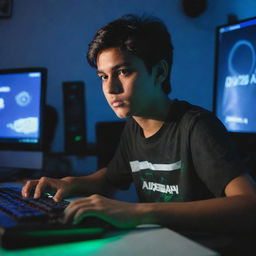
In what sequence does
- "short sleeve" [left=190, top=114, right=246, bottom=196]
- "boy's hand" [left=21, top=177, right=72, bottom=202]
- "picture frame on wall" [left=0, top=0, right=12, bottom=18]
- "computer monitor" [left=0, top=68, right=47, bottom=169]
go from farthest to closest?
"picture frame on wall" [left=0, top=0, right=12, bottom=18]
"computer monitor" [left=0, top=68, right=47, bottom=169]
"boy's hand" [left=21, top=177, right=72, bottom=202]
"short sleeve" [left=190, top=114, right=246, bottom=196]

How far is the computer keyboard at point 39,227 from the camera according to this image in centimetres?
59

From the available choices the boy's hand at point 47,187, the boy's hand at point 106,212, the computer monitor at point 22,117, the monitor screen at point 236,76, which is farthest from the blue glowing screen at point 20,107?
the boy's hand at point 106,212

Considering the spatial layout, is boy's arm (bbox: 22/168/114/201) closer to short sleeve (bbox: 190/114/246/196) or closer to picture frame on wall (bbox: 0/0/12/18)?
short sleeve (bbox: 190/114/246/196)

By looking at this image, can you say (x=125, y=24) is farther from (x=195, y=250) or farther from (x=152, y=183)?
(x=195, y=250)

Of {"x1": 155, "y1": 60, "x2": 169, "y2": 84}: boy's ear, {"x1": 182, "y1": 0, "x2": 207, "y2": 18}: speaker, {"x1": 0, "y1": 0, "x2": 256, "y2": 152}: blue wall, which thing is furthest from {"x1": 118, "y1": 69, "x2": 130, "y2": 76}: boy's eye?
{"x1": 182, "y1": 0, "x2": 207, "y2": 18}: speaker

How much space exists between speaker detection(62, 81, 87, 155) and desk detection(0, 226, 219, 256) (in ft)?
4.02

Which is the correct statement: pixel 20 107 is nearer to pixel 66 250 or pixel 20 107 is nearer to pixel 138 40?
pixel 138 40

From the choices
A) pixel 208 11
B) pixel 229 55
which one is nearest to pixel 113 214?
pixel 229 55

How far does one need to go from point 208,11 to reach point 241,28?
2.95 ft

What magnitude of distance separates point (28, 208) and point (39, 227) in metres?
0.17

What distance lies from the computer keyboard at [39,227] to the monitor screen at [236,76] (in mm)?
896

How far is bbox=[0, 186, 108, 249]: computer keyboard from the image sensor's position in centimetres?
59

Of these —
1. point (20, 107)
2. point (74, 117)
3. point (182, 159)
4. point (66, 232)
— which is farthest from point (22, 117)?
point (66, 232)

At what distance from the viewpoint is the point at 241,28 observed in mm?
1478
